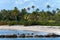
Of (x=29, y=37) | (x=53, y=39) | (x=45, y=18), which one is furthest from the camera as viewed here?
(x=45, y=18)

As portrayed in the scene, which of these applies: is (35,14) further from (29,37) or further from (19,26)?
(29,37)

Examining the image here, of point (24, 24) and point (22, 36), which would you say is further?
point (24, 24)

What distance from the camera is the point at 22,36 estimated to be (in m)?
60.0

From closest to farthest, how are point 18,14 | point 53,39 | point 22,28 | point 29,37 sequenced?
1. point 53,39
2. point 29,37
3. point 22,28
4. point 18,14

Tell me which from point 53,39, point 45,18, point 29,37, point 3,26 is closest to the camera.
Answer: point 53,39

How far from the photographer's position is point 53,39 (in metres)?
56.1

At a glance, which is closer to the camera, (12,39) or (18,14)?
(12,39)

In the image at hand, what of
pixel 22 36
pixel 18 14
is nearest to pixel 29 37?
pixel 22 36

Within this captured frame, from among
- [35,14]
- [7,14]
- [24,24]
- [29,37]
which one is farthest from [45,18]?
[29,37]

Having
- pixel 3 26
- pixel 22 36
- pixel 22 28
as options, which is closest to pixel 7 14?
pixel 3 26

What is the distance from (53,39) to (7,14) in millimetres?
79218

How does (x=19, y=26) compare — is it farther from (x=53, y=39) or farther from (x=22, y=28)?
(x=53, y=39)

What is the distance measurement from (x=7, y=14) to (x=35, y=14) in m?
14.0

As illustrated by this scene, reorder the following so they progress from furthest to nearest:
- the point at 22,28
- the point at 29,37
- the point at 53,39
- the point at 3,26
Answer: the point at 3,26 → the point at 22,28 → the point at 29,37 → the point at 53,39
